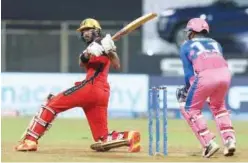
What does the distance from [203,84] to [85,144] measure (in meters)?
2.96

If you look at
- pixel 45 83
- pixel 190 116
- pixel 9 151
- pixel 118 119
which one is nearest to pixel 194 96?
pixel 190 116

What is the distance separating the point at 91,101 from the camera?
11.1 meters

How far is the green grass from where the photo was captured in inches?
405

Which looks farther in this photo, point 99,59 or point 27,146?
point 99,59

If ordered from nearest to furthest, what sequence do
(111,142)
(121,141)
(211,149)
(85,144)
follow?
1. (211,149)
2. (121,141)
3. (111,142)
4. (85,144)

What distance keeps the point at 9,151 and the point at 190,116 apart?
2.33m

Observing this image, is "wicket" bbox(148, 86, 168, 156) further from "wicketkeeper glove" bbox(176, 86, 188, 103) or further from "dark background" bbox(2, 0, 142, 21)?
"dark background" bbox(2, 0, 142, 21)

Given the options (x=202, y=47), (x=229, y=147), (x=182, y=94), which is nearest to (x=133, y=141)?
(x=182, y=94)

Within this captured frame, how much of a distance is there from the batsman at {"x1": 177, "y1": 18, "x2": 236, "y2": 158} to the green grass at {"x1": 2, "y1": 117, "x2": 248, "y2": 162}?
0.99ft

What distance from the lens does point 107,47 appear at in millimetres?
10703

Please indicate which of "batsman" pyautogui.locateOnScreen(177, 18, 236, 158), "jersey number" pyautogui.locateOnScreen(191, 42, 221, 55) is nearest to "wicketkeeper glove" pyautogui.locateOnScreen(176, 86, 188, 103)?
"batsman" pyautogui.locateOnScreen(177, 18, 236, 158)

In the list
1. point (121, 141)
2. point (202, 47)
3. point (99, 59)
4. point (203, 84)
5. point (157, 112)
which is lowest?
point (121, 141)

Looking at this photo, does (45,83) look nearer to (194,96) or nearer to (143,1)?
(143,1)

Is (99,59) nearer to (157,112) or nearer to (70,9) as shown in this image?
(157,112)
